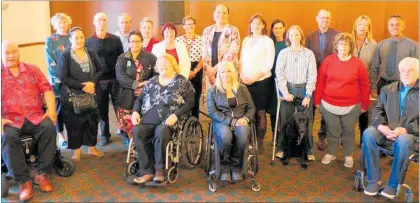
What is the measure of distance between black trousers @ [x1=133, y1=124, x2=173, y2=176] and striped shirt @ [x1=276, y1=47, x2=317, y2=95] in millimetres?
1133

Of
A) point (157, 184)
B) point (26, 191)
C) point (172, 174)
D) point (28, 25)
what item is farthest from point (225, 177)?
point (28, 25)

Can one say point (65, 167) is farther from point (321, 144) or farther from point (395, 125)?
point (395, 125)

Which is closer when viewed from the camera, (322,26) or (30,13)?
(322,26)

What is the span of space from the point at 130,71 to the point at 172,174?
1.05 meters

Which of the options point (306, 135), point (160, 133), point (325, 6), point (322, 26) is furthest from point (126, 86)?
point (325, 6)

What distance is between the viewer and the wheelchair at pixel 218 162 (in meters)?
3.36

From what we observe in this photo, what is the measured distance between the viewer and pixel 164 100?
11.6 ft

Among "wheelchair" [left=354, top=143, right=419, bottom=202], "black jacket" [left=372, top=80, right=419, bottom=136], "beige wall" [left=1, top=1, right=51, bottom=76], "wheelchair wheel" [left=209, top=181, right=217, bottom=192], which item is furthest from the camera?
"beige wall" [left=1, top=1, right=51, bottom=76]

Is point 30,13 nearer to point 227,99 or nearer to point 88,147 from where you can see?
point 88,147

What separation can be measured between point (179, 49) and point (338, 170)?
1.80 metres

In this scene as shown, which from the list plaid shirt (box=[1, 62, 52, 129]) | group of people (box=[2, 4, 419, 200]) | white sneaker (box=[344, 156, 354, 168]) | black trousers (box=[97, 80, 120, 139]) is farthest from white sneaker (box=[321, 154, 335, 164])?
plaid shirt (box=[1, 62, 52, 129])

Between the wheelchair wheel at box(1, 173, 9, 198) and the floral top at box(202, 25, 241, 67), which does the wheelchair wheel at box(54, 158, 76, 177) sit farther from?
the floral top at box(202, 25, 241, 67)

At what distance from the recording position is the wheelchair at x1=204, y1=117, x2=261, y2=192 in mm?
3359

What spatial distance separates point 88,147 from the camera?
4.28 metres
